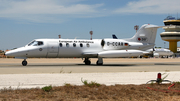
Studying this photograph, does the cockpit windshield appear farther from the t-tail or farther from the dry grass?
the dry grass

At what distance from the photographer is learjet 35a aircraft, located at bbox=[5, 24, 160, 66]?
88.9 feet

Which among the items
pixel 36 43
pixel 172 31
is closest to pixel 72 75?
pixel 36 43

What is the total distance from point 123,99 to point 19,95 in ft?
12.8

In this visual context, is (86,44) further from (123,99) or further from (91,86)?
(123,99)

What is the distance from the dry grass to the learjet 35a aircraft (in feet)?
58.5

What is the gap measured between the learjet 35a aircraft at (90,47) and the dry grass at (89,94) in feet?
58.5

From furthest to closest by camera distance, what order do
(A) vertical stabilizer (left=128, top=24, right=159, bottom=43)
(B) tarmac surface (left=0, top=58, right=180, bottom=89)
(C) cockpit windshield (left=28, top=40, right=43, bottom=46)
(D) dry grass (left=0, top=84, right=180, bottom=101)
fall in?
1. (A) vertical stabilizer (left=128, top=24, right=159, bottom=43)
2. (C) cockpit windshield (left=28, top=40, right=43, bottom=46)
3. (B) tarmac surface (left=0, top=58, right=180, bottom=89)
4. (D) dry grass (left=0, top=84, right=180, bottom=101)

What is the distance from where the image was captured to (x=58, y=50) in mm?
28219

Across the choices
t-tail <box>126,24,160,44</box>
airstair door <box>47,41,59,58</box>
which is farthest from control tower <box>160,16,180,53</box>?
airstair door <box>47,41,59,58</box>

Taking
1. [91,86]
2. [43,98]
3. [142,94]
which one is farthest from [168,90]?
[43,98]

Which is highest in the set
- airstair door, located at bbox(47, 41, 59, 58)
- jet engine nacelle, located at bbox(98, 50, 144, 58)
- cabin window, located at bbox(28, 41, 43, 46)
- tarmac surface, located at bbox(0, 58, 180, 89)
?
cabin window, located at bbox(28, 41, 43, 46)

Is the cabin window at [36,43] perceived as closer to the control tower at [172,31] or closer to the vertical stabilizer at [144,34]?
the vertical stabilizer at [144,34]

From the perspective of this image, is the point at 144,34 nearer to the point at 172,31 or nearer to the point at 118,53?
the point at 118,53

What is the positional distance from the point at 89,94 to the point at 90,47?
21.3m
